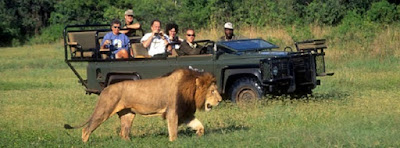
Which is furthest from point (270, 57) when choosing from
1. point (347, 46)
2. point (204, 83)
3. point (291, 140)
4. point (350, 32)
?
point (350, 32)

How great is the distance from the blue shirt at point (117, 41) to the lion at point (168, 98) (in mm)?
3951

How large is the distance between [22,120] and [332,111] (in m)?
4.63

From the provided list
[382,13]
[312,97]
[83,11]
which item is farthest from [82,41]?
[83,11]

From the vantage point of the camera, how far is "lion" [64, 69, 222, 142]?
9656 mm

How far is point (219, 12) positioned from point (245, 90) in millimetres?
17421

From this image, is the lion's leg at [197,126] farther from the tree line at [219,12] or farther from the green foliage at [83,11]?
the green foliage at [83,11]

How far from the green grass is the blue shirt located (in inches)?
44.0

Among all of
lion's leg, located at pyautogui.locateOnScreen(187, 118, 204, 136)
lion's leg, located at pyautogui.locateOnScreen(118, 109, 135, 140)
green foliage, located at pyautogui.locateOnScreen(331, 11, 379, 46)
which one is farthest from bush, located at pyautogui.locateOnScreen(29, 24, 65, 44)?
lion's leg, located at pyautogui.locateOnScreen(187, 118, 204, 136)

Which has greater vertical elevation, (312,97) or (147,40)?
(147,40)

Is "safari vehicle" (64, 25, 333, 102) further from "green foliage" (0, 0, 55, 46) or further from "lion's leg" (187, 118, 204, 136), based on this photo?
"green foliage" (0, 0, 55, 46)

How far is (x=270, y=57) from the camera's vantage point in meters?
12.9

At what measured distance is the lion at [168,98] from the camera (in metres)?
9.66

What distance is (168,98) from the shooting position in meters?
9.70

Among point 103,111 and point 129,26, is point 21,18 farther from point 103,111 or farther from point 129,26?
point 103,111
